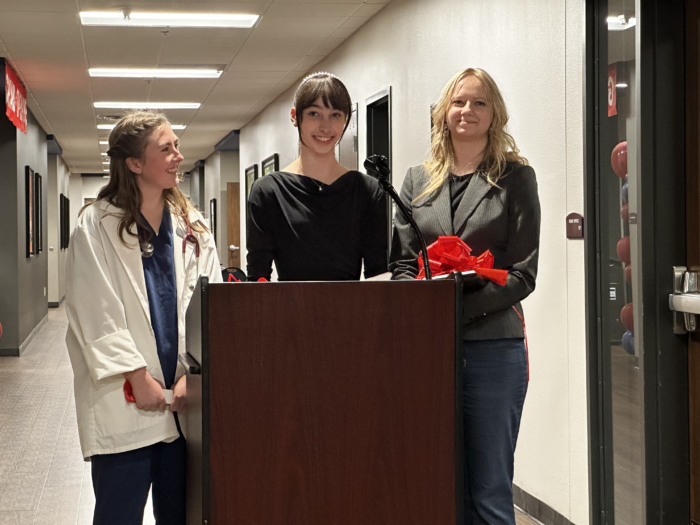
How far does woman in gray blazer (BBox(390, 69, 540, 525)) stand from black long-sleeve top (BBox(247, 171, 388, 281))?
71mm

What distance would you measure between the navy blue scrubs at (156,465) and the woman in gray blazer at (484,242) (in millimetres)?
541

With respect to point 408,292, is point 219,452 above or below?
below

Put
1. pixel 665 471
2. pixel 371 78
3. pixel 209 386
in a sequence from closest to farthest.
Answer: pixel 209 386 → pixel 665 471 → pixel 371 78

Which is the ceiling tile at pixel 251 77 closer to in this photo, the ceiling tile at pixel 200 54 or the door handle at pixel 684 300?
the ceiling tile at pixel 200 54

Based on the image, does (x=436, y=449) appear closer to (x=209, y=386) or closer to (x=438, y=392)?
(x=438, y=392)

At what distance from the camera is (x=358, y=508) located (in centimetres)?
134

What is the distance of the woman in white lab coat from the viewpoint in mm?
1739

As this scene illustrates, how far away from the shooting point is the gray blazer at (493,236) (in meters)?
1.70

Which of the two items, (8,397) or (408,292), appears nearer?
(408,292)

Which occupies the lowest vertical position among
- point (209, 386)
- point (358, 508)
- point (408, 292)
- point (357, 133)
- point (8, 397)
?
point (8, 397)

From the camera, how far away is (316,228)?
5.99 feet

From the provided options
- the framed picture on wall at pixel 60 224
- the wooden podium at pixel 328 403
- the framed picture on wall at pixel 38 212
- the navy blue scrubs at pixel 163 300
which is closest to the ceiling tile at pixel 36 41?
the framed picture on wall at pixel 38 212

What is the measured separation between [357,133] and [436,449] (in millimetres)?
5205

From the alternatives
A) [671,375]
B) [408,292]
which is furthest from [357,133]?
[408,292]
